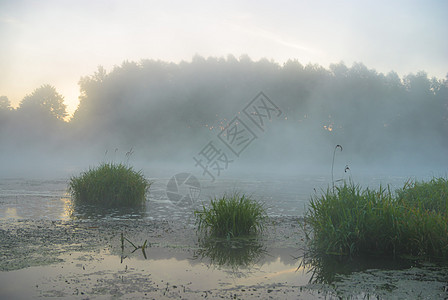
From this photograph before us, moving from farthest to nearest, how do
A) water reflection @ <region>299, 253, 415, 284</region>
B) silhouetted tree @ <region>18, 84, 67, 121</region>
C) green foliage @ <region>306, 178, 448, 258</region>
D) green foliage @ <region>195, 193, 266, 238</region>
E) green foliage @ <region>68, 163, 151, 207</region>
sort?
silhouetted tree @ <region>18, 84, 67, 121</region> < green foliage @ <region>68, 163, 151, 207</region> < green foliage @ <region>195, 193, 266, 238</region> < green foliage @ <region>306, 178, 448, 258</region> < water reflection @ <region>299, 253, 415, 284</region>

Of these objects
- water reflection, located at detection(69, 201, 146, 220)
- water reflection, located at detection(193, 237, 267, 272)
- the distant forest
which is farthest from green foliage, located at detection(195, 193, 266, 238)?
the distant forest

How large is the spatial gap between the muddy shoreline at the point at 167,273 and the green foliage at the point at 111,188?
5.31 meters

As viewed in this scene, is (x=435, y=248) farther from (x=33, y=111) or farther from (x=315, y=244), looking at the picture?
(x=33, y=111)

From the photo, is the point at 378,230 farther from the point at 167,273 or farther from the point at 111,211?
the point at 111,211

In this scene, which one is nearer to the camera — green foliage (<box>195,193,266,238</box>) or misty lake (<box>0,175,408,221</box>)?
green foliage (<box>195,193,266,238</box>)

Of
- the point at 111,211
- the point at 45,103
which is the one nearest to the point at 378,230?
the point at 111,211

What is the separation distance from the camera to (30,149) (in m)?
84.6

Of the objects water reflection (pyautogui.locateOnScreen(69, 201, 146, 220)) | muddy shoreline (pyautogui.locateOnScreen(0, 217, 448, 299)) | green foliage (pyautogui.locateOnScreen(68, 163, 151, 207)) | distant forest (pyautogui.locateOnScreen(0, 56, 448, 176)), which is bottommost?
muddy shoreline (pyautogui.locateOnScreen(0, 217, 448, 299))

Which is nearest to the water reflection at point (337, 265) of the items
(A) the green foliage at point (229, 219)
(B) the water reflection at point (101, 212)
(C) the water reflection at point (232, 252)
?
(C) the water reflection at point (232, 252)

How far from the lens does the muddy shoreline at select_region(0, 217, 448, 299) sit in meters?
5.63

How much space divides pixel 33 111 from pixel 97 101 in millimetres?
25334

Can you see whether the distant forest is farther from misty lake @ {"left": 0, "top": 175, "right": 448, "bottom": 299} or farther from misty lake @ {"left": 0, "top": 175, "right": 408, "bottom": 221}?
misty lake @ {"left": 0, "top": 175, "right": 448, "bottom": 299}

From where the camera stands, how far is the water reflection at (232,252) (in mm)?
7266

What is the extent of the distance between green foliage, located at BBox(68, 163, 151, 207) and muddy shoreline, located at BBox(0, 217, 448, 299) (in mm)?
5312
